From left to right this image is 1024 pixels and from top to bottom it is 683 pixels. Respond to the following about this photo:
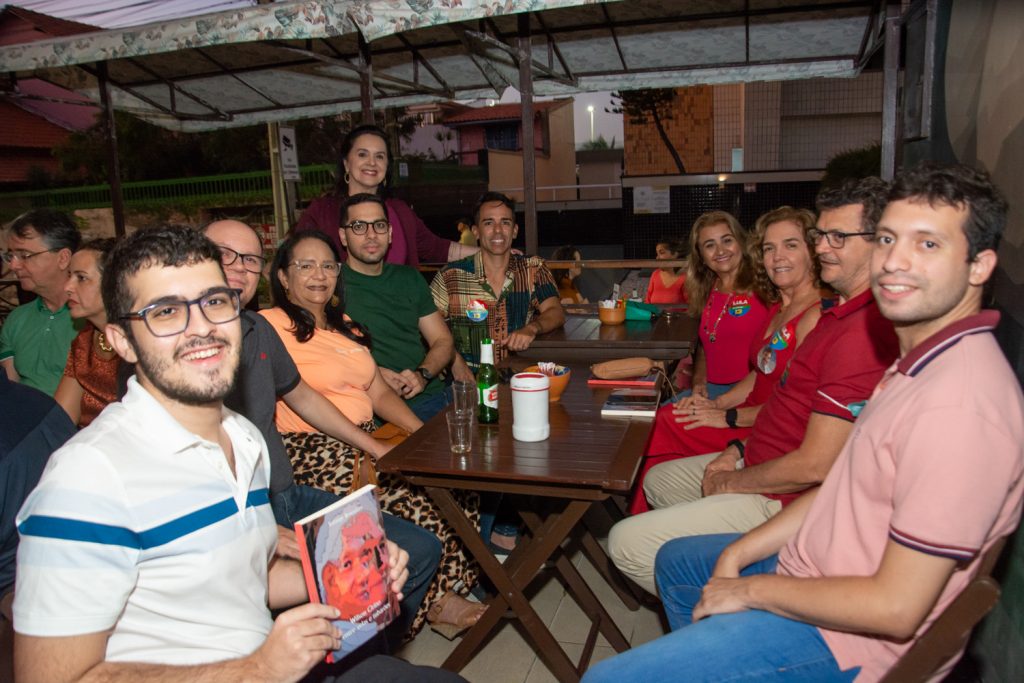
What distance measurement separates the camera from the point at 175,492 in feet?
4.13

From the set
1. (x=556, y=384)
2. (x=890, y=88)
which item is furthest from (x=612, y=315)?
(x=890, y=88)

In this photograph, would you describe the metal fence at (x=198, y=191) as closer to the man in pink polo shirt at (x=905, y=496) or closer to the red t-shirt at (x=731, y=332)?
the red t-shirt at (x=731, y=332)

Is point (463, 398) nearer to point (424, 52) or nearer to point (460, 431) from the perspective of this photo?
point (460, 431)

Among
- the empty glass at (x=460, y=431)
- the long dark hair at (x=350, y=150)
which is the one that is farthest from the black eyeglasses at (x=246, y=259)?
the long dark hair at (x=350, y=150)

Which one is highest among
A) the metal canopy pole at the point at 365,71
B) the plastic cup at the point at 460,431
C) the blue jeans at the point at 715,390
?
the metal canopy pole at the point at 365,71

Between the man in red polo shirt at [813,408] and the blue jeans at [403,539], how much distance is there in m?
0.63

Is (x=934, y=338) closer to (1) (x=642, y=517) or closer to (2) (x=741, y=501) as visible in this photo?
(2) (x=741, y=501)

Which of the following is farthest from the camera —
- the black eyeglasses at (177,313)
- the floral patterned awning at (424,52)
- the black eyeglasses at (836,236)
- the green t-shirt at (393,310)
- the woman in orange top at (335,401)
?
the floral patterned awning at (424,52)

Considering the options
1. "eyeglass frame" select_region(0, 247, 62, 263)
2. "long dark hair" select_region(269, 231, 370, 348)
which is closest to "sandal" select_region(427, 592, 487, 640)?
"long dark hair" select_region(269, 231, 370, 348)

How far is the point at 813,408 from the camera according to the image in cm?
203

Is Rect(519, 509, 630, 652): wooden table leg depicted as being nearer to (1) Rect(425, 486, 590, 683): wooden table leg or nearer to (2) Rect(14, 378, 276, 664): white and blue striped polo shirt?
(1) Rect(425, 486, 590, 683): wooden table leg

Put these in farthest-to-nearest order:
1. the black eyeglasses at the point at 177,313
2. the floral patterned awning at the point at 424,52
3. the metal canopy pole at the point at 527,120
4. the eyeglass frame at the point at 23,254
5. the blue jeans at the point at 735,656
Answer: the metal canopy pole at the point at 527,120 → the floral patterned awning at the point at 424,52 → the eyeglass frame at the point at 23,254 → the blue jeans at the point at 735,656 → the black eyeglasses at the point at 177,313

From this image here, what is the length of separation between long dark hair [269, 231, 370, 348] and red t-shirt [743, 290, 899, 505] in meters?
1.65

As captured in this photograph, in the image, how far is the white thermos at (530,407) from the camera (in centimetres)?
221
